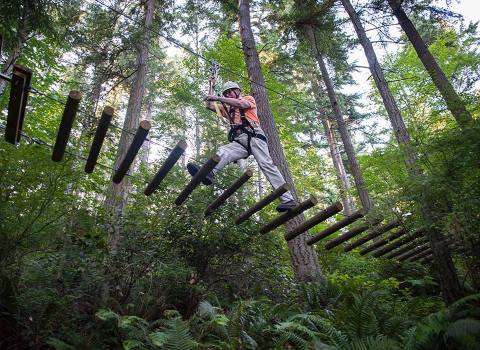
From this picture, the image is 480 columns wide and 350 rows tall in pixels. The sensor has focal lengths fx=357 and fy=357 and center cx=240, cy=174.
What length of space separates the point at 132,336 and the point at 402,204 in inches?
202

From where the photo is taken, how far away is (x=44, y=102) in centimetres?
1104

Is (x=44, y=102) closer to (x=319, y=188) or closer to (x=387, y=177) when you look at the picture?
(x=387, y=177)

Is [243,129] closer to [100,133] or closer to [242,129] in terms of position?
[242,129]

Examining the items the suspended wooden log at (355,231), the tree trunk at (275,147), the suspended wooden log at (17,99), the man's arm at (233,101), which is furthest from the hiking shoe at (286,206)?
the suspended wooden log at (17,99)

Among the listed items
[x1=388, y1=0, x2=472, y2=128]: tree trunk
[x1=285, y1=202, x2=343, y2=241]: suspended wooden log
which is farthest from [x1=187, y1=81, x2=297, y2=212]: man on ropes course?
[x1=388, y1=0, x2=472, y2=128]: tree trunk

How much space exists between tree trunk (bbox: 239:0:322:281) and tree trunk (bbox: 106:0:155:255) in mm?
2947

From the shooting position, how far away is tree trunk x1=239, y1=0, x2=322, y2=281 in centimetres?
786

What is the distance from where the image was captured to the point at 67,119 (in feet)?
13.9

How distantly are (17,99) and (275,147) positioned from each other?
5.86 metres

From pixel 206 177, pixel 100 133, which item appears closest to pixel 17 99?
pixel 100 133

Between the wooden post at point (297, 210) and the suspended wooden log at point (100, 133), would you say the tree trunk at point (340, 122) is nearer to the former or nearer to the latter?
the wooden post at point (297, 210)

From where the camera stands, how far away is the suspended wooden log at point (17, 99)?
4.04 m

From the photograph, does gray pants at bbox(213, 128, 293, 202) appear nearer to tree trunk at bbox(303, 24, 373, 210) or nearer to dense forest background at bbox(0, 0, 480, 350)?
dense forest background at bbox(0, 0, 480, 350)

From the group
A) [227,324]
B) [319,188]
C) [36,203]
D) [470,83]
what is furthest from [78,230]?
[319,188]
